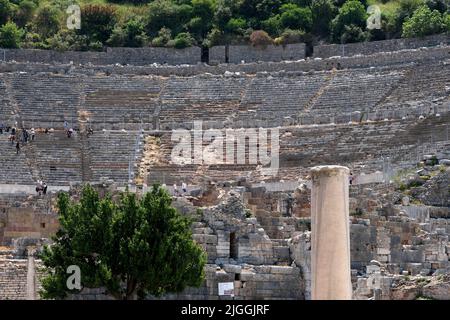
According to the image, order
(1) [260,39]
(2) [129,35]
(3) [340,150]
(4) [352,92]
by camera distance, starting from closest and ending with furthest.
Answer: (3) [340,150], (4) [352,92], (1) [260,39], (2) [129,35]

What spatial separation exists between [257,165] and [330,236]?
3173cm

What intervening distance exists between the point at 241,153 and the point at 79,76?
648 inches

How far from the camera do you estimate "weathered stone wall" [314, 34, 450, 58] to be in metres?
68.3

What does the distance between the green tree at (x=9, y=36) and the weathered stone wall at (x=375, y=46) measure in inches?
590

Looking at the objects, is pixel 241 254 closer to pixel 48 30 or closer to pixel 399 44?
pixel 399 44

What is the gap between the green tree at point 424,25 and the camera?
6894 cm

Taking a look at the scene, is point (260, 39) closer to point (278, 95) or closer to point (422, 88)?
point (278, 95)

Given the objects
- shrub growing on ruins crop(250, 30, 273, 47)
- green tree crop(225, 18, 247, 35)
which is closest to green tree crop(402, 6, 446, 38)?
shrub growing on ruins crop(250, 30, 273, 47)

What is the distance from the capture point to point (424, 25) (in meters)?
69.2
